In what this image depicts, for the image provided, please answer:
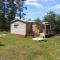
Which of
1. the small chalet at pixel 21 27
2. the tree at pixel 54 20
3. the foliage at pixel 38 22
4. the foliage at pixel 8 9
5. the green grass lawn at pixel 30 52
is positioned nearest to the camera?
the green grass lawn at pixel 30 52

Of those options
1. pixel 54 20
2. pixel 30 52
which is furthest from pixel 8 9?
pixel 30 52

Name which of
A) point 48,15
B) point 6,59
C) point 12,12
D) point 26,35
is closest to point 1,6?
point 12,12

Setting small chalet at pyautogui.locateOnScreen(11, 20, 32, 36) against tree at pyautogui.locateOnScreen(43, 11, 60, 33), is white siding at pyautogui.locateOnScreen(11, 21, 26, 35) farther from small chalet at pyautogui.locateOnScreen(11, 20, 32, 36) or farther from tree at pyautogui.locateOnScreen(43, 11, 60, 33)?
tree at pyautogui.locateOnScreen(43, 11, 60, 33)

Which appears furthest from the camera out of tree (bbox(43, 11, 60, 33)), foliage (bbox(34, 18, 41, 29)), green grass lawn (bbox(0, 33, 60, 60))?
tree (bbox(43, 11, 60, 33))

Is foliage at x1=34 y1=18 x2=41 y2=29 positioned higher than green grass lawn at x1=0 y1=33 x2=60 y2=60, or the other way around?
foliage at x1=34 y1=18 x2=41 y2=29

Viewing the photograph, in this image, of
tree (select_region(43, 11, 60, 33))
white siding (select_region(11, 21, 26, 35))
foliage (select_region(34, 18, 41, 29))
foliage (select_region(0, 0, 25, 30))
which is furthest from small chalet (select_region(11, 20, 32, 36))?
foliage (select_region(0, 0, 25, 30))

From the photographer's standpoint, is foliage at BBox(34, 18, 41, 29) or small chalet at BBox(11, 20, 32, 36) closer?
small chalet at BBox(11, 20, 32, 36)

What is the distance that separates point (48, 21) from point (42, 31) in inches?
123

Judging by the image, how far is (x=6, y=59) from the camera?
13.2 meters

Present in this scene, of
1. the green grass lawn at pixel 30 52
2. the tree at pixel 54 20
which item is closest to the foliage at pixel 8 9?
the tree at pixel 54 20

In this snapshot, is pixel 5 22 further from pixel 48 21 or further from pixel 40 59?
pixel 40 59

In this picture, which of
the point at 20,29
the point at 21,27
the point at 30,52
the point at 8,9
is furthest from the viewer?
the point at 8,9

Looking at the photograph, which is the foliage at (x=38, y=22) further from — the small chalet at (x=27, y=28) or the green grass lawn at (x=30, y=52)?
the green grass lawn at (x=30, y=52)

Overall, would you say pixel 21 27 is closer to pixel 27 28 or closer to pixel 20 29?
pixel 20 29
